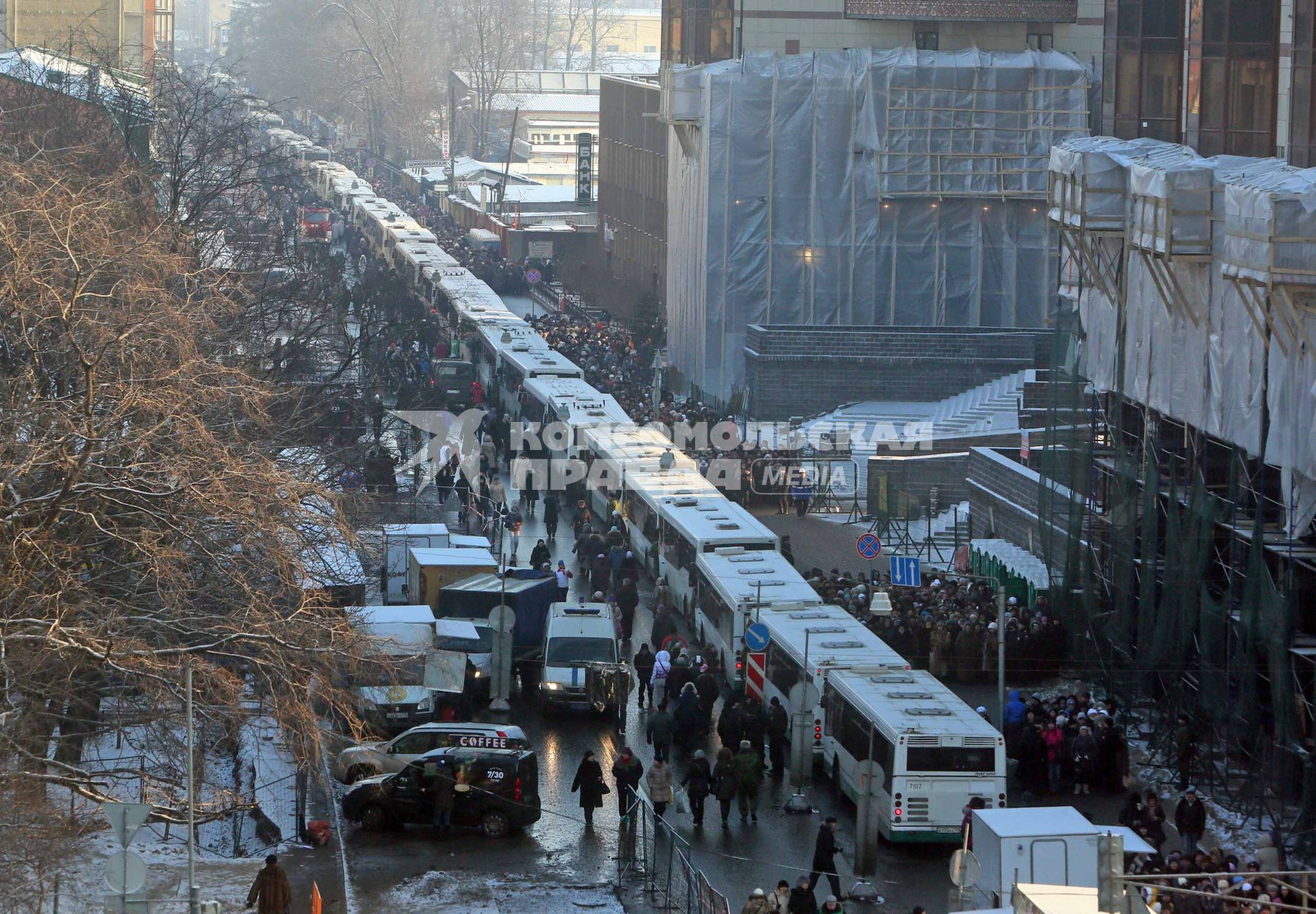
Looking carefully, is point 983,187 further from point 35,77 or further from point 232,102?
point 35,77

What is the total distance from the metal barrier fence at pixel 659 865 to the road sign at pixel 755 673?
4.51 metres

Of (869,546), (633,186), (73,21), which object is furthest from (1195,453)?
(73,21)

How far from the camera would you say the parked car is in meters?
20.2

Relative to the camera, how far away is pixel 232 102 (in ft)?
133

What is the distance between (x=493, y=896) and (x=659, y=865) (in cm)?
176

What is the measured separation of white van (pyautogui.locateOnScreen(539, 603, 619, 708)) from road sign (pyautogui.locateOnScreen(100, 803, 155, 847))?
11536mm

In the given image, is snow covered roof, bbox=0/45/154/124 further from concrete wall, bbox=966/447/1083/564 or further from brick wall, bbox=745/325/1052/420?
concrete wall, bbox=966/447/1083/564

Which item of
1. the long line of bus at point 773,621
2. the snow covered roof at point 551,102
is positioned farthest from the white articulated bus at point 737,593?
the snow covered roof at point 551,102

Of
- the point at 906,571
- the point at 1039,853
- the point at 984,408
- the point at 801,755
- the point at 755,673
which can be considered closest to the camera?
the point at 1039,853

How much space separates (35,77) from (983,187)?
849 inches

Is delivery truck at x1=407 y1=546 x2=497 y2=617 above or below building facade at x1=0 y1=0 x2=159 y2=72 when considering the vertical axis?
below

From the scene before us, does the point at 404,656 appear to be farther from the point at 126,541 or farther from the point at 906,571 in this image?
the point at 126,541

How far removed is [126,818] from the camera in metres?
12.7

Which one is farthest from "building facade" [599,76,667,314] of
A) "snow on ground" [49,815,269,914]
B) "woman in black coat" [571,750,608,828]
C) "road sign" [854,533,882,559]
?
"snow on ground" [49,815,269,914]
